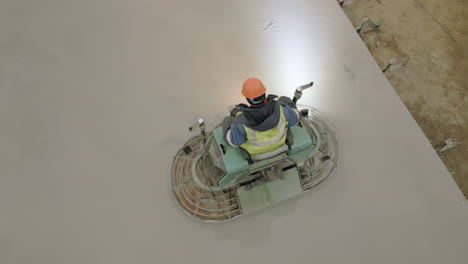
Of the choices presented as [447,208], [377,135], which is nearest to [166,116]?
[377,135]

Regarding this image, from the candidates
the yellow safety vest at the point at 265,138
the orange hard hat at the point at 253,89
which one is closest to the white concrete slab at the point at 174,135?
the yellow safety vest at the point at 265,138

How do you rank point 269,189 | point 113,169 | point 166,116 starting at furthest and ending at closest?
point 166,116 → point 113,169 → point 269,189

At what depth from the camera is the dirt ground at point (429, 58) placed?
2.56 metres

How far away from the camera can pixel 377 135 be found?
6.87ft

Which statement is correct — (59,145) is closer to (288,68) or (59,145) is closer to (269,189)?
(269,189)

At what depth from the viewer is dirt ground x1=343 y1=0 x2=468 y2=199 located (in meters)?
2.56

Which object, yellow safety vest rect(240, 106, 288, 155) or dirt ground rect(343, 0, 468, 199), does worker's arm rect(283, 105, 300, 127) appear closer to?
yellow safety vest rect(240, 106, 288, 155)

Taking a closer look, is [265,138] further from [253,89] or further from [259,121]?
[253,89]

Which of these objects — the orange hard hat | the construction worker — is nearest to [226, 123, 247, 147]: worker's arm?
the construction worker

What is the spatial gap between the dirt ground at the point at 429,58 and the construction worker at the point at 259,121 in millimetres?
1703

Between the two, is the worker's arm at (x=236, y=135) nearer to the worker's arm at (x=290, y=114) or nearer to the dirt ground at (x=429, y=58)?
the worker's arm at (x=290, y=114)

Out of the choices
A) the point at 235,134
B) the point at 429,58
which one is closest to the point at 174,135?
the point at 235,134

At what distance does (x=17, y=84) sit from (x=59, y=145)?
27.6 inches

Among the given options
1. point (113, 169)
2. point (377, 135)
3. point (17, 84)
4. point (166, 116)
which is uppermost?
point (17, 84)
